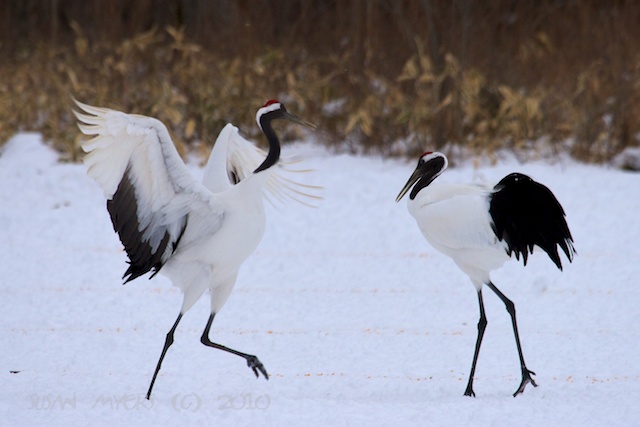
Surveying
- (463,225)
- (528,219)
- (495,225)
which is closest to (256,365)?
(463,225)

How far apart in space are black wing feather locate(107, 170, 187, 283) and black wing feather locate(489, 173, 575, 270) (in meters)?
1.66

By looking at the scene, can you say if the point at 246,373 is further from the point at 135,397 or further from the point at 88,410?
the point at 88,410

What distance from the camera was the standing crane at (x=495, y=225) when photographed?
5047 mm

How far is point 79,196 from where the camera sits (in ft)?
32.5

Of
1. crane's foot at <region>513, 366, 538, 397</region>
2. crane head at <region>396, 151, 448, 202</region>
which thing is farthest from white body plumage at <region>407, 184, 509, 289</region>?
crane's foot at <region>513, 366, 538, 397</region>

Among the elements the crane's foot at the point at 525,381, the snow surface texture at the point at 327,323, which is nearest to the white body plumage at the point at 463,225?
the crane's foot at the point at 525,381

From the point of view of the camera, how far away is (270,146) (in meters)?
5.27

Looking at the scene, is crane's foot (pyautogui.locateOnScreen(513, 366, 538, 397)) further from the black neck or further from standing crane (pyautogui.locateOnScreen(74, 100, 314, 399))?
the black neck

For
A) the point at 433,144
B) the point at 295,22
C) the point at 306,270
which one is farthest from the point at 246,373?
the point at 295,22

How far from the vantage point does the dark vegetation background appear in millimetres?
11703

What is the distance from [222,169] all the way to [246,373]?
1.16m

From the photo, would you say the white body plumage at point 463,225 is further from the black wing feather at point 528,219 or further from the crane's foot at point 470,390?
the crane's foot at point 470,390

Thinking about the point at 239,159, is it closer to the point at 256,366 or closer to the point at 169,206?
the point at 169,206

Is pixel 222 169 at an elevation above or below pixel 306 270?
above
